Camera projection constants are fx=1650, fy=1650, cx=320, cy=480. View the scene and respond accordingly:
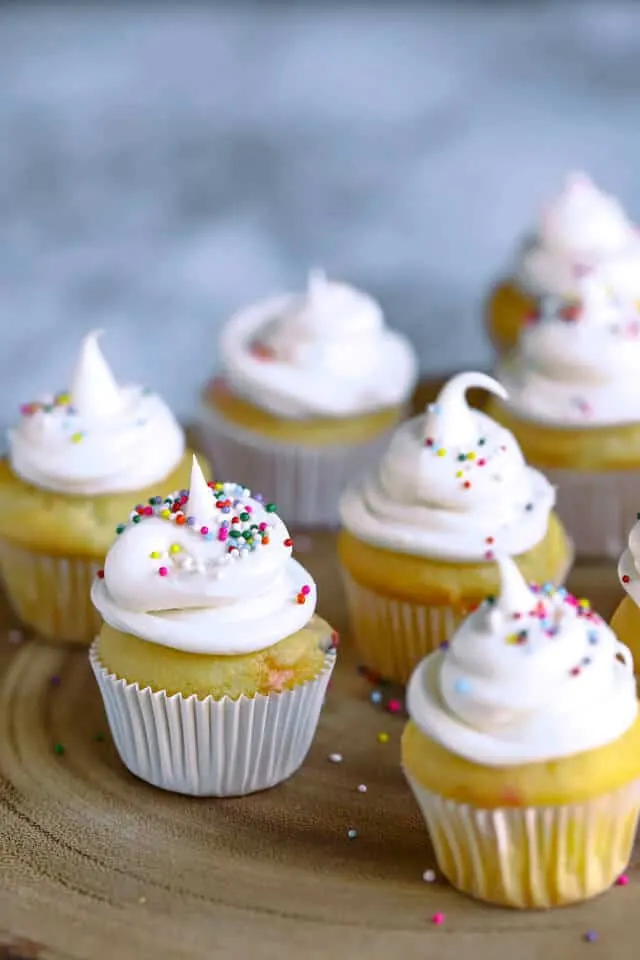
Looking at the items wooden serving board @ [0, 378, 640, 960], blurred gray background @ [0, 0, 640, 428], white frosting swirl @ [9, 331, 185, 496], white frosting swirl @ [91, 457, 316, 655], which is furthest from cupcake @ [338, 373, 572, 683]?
blurred gray background @ [0, 0, 640, 428]

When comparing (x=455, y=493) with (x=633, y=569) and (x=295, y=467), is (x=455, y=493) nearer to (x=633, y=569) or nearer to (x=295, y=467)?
(x=633, y=569)

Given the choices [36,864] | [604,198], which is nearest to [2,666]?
[36,864]

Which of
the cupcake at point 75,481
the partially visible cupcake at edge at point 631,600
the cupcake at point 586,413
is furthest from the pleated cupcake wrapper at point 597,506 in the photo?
the cupcake at point 75,481

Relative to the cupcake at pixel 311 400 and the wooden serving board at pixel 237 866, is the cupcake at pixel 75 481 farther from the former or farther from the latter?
the cupcake at pixel 311 400

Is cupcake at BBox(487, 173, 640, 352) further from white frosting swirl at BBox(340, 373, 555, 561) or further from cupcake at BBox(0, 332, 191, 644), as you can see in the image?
cupcake at BBox(0, 332, 191, 644)

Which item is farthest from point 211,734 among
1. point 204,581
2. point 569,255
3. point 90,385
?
point 569,255

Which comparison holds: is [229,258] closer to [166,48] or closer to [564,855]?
[166,48]
